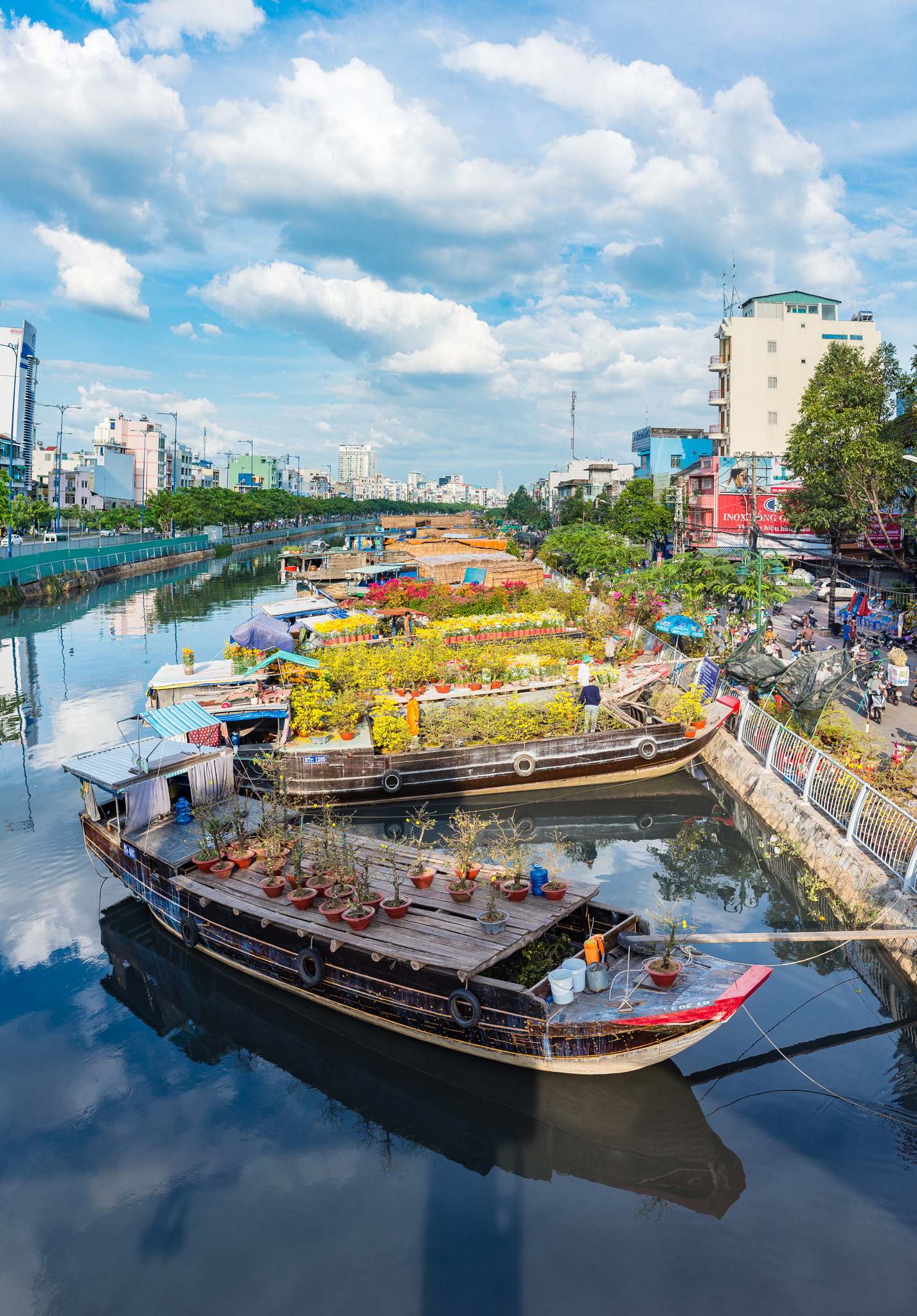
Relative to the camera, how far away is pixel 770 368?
55844mm

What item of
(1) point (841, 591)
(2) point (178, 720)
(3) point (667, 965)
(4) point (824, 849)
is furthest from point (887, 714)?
(2) point (178, 720)

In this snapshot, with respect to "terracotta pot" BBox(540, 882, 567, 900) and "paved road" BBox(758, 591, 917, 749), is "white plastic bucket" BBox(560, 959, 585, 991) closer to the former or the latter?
"terracotta pot" BBox(540, 882, 567, 900)

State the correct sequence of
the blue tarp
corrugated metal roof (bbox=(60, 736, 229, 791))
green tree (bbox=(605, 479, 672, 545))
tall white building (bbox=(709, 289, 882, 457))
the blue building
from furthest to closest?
1. the blue building
2. green tree (bbox=(605, 479, 672, 545))
3. tall white building (bbox=(709, 289, 882, 457))
4. the blue tarp
5. corrugated metal roof (bbox=(60, 736, 229, 791))

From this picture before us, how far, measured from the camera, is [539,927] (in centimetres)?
911

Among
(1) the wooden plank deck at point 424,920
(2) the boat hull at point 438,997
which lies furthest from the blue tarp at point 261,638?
(1) the wooden plank deck at point 424,920

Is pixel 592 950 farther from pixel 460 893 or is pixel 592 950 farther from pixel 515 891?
pixel 460 893

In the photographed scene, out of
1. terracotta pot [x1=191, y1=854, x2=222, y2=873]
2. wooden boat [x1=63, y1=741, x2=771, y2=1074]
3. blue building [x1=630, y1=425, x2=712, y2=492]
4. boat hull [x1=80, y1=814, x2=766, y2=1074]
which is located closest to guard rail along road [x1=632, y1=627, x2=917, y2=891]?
wooden boat [x1=63, y1=741, x2=771, y2=1074]

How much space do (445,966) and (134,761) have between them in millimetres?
7575

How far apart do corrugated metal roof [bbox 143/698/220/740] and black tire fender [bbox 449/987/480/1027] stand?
8573 millimetres

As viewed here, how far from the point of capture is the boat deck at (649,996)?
782 centimetres

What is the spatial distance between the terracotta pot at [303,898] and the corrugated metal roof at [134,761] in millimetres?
4264

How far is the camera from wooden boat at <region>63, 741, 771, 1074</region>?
26.3 ft

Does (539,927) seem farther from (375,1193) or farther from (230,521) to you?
(230,521)

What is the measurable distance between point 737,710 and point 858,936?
1043cm
